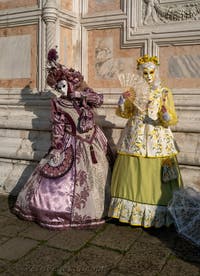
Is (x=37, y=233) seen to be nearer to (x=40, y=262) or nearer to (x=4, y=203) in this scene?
(x=40, y=262)

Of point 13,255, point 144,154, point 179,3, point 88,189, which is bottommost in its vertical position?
point 13,255

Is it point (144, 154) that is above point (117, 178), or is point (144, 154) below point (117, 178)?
above

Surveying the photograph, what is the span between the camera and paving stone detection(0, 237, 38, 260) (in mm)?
3039

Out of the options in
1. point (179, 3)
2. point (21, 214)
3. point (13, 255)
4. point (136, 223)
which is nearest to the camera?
point (13, 255)

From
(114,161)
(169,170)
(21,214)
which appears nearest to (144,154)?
(169,170)

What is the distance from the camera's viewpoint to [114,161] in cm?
416

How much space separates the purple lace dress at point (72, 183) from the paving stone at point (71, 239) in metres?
0.10

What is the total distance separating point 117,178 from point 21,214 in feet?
3.57

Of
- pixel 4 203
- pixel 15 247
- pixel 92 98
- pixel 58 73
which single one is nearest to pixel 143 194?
pixel 92 98

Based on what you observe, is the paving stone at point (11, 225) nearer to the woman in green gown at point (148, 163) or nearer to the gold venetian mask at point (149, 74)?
the woman in green gown at point (148, 163)

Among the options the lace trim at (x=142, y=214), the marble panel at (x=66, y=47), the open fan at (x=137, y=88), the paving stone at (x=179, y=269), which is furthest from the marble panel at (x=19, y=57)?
the paving stone at (x=179, y=269)

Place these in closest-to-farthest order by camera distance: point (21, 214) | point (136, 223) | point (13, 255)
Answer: point (13, 255)
point (136, 223)
point (21, 214)

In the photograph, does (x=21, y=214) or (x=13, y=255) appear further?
(x=21, y=214)

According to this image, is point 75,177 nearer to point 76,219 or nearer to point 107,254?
point 76,219
